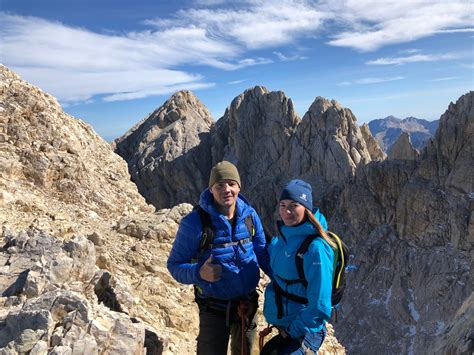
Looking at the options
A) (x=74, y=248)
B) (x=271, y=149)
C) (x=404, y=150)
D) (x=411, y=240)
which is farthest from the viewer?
(x=271, y=149)

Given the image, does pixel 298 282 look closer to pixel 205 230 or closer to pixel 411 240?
pixel 205 230

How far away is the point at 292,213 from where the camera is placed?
5648mm

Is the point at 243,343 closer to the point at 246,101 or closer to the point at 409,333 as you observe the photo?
the point at 409,333

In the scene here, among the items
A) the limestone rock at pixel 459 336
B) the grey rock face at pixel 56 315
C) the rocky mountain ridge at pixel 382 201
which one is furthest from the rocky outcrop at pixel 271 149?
the grey rock face at pixel 56 315

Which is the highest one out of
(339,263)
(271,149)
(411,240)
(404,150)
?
(271,149)

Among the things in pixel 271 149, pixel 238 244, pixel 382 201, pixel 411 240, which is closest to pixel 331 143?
pixel 271 149

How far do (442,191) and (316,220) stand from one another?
314 feet

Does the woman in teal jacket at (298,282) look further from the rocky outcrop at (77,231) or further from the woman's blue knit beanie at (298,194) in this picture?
the rocky outcrop at (77,231)

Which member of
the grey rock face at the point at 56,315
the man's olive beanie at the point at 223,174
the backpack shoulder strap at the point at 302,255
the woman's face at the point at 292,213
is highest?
the man's olive beanie at the point at 223,174

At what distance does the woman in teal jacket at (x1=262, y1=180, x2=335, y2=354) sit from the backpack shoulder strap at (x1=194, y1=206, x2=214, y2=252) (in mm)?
1015

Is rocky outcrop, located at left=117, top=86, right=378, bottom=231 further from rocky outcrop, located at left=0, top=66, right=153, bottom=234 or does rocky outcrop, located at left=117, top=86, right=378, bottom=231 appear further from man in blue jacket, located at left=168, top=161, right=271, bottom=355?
man in blue jacket, located at left=168, top=161, right=271, bottom=355

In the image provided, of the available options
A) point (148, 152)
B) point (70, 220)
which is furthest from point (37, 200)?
point (148, 152)

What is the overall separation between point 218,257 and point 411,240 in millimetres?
98406

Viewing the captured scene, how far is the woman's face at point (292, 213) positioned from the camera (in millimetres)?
5637
